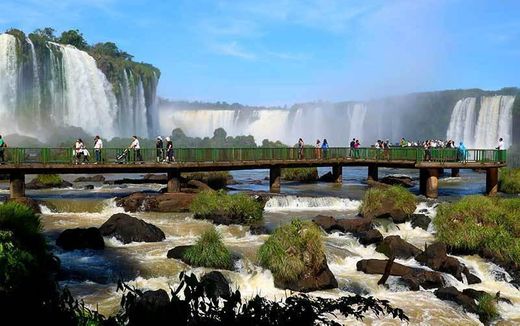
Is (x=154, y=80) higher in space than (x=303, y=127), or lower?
higher

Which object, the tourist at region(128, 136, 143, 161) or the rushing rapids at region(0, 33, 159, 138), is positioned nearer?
the tourist at region(128, 136, 143, 161)

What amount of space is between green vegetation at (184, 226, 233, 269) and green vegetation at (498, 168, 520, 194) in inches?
874

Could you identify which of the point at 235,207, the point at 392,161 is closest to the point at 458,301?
the point at 235,207

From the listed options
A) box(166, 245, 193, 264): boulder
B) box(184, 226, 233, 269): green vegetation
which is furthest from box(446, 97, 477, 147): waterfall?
box(166, 245, 193, 264): boulder

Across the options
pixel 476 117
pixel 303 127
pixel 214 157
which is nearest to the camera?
pixel 214 157

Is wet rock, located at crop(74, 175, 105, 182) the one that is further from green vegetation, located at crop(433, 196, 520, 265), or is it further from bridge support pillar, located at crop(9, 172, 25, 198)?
green vegetation, located at crop(433, 196, 520, 265)

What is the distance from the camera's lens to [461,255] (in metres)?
16.6

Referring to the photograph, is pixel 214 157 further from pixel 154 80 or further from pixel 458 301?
pixel 154 80

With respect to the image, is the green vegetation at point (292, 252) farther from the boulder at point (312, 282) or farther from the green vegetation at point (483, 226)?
the green vegetation at point (483, 226)

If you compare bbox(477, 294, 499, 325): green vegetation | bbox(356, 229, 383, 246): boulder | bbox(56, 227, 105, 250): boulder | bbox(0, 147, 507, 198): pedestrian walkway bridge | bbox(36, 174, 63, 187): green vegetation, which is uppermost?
bbox(0, 147, 507, 198): pedestrian walkway bridge

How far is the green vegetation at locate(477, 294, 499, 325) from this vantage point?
11.9 m

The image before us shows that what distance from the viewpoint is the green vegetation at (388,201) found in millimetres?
21797

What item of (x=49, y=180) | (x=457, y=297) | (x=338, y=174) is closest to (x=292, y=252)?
(x=457, y=297)

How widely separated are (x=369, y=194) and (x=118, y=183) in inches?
595
